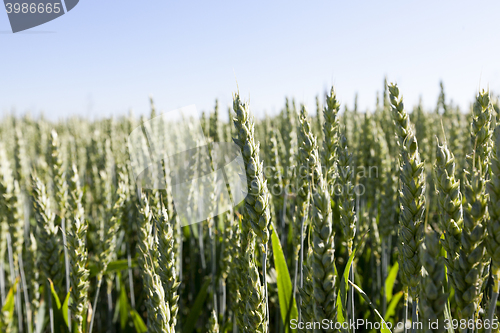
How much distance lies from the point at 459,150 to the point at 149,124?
307 cm

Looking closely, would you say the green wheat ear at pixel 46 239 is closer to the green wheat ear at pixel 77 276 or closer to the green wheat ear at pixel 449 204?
the green wheat ear at pixel 77 276

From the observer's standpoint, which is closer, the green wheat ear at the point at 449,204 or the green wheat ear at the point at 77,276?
the green wheat ear at the point at 449,204

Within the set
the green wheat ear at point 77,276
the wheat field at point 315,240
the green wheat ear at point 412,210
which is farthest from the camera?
the green wheat ear at point 77,276

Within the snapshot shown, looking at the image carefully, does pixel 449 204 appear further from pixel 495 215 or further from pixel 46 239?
pixel 46 239

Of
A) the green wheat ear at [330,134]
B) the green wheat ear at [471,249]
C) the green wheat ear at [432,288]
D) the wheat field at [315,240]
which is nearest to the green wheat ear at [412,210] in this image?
the wheat field at [315,240]

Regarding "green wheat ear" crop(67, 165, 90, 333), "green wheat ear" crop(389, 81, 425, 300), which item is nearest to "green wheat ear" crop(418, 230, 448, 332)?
"green wheat ear" crop(389, 81, 425, 300)

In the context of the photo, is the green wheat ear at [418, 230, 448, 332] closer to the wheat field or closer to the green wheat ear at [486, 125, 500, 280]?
the wheat field

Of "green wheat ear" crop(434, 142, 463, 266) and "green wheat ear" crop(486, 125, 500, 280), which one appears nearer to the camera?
"green wheat ear" crop(486, 125, 500, 280)

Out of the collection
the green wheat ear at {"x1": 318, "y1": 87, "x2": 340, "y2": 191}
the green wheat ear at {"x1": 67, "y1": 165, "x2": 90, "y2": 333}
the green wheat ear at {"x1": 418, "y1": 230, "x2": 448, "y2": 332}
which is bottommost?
the green wheat ear at {"x1": 67, "y1": 165, "x2": 90, "y2": 333}

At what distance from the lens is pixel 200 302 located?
1.78 meters

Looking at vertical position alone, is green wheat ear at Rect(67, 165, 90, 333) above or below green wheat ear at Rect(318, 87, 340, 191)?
below

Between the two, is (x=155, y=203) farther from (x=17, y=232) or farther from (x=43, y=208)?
(x=17, y=232)

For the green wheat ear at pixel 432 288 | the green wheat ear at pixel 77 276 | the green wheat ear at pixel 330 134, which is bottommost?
the green wheat ear at pixel 77 276

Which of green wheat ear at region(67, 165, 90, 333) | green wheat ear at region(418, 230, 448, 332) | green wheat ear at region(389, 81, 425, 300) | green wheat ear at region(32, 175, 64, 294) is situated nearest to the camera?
green wheat ear at region(418, 230, 448, 332)
